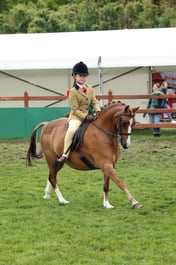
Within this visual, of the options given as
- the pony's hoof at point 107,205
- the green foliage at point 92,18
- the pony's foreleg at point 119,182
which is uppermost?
the green foliage at point 92,18

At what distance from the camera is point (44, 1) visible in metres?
55.9

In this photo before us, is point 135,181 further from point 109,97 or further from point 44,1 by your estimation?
point 44,1

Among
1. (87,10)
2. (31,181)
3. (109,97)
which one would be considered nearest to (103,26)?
(87,10)

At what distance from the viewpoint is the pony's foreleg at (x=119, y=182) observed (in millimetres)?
8625

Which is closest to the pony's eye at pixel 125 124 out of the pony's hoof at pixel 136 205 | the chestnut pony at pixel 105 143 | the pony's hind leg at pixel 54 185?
the chestnut pony at pixel 105 143

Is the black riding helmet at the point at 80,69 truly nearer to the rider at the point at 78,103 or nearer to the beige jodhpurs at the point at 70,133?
the rider at the point at 78,103

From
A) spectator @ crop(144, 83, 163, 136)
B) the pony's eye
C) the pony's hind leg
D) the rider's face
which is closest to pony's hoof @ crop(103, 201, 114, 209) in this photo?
the pony's hind leg

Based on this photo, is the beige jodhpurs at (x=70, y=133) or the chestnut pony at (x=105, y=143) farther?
the beige jodhpurs at (x=70, y=133)

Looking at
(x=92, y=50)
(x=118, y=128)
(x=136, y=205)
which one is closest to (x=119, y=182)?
(x=136, y=205)

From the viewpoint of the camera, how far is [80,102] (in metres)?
9.26

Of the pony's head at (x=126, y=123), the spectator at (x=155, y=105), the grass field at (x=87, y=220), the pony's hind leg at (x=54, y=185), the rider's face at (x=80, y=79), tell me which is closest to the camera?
the grass field at (x=87, y=220)

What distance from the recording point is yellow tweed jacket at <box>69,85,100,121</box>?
9188 millimetres

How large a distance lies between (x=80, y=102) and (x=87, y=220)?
1.95 meters

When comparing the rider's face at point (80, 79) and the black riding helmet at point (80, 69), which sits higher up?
the black riding helmet at point (80, 69)
